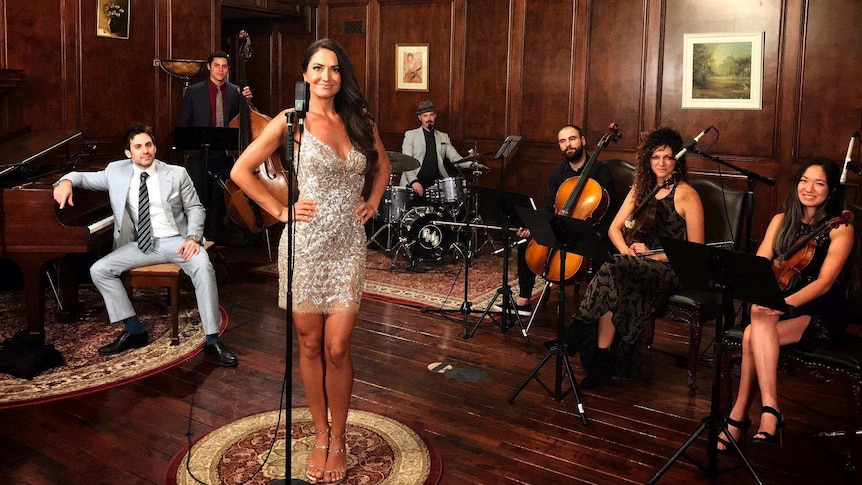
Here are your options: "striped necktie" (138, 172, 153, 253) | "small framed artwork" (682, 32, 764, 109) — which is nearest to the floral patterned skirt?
"striped necktie" (138, 172, 153, 253)

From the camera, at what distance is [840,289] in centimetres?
371

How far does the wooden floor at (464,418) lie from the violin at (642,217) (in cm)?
82

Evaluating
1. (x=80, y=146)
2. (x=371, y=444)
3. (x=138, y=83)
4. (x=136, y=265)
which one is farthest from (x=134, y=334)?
(x=138, y=83)

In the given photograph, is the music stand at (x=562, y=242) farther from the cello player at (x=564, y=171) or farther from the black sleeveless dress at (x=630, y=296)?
the cello player at (x=564, y=171)

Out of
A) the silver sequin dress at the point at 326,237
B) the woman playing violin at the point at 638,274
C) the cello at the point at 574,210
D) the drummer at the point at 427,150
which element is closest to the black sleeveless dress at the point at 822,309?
the woman playing violin at the point at 638,274

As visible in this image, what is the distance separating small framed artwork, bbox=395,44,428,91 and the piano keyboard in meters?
4.97

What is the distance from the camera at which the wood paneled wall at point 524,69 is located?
7.12 metres

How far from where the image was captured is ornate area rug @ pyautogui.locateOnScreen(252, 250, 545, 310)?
6.36m

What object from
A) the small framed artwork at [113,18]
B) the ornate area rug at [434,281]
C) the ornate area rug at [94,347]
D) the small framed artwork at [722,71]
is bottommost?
the ornate area rug at [94,347]

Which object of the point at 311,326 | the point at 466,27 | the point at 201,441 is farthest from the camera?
the point at 466,27

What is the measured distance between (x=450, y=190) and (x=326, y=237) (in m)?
4.59

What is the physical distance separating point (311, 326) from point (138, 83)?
5.60 m

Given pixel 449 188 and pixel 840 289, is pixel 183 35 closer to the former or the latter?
pixel 449 188

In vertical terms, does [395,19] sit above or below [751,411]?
above
